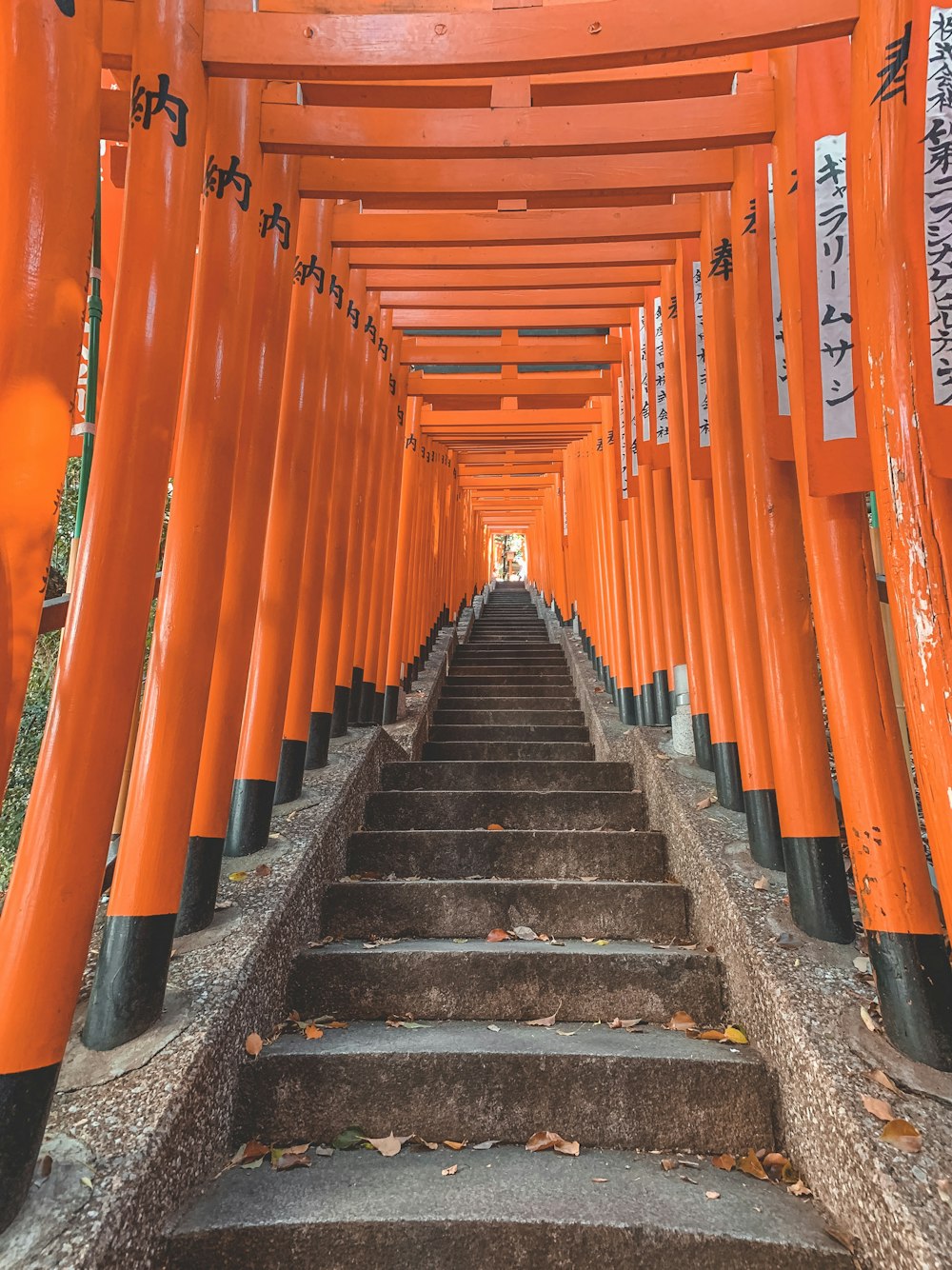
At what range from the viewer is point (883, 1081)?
6.33 feet

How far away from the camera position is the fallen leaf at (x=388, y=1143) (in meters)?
2.14

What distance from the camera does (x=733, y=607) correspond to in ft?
11.2

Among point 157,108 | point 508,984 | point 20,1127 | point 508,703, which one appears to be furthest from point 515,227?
point 508,703

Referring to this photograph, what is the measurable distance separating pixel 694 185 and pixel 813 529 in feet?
6.72

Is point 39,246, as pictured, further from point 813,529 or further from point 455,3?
point 455,3

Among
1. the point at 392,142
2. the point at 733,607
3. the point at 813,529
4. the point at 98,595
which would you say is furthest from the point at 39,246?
the point at 733,607

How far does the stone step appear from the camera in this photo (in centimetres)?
477

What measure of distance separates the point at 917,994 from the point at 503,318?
16.7 feet

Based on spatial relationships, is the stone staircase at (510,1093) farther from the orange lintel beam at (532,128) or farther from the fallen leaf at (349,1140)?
the orange lintel beam at (532,128)

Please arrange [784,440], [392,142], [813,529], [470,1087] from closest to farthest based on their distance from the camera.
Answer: [470,1087], [813,529], [784,440], [392,142]

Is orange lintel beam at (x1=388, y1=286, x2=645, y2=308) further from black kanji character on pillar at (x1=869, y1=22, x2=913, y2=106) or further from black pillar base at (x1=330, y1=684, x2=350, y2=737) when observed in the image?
black kanji character on pillar at (x1=869, y1=22, x2=913, y2=106)

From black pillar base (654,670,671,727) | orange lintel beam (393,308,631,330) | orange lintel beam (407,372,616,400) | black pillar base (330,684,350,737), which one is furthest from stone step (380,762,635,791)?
orange lintel beam (407,372,616,400)

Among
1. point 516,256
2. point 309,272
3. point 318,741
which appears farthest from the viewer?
point 516,256

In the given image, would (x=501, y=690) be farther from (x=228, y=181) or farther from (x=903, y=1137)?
(x=903, y=1137)
